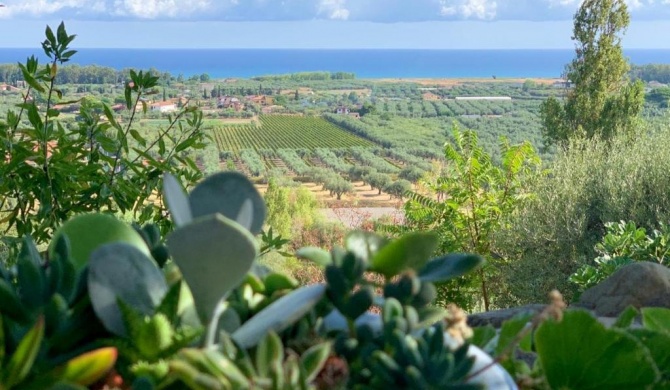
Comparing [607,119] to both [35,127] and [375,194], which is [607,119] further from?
[375,194]

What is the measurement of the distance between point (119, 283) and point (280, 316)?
0.40 feet

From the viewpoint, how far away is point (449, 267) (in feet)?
1.84

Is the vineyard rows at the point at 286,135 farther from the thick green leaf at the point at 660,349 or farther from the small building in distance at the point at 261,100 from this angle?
the thick green leaf at the point at 660,349

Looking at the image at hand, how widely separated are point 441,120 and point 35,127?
159ft

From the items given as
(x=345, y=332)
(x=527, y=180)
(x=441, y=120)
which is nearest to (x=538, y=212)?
(x=527, y=180)

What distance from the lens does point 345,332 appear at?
0.50m

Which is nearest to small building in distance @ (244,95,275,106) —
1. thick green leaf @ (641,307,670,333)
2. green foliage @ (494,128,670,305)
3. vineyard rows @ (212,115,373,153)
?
vineyard rows @ (212,115,373,153)

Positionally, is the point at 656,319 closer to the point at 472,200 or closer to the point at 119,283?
the point at 119,283

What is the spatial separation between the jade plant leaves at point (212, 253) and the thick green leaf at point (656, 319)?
0.46 metres

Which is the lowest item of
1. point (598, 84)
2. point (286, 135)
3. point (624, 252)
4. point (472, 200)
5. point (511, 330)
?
point (286, 135)

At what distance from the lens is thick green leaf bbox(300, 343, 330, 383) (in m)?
0.42

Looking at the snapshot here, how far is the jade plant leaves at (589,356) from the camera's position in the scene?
546mm

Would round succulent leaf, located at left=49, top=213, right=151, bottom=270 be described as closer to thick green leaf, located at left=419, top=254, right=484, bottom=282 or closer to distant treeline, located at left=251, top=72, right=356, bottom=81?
thick green leaf, located at left=419, top=254, right=484, bottom=282

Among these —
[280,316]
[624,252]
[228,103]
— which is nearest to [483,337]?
[280,316]
